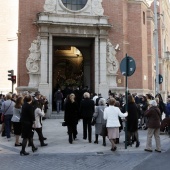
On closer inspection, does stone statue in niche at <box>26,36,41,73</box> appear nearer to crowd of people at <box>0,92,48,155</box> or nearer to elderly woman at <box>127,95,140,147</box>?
crowd of people at <box>0,92,48,155</box>

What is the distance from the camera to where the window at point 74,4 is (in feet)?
70.4

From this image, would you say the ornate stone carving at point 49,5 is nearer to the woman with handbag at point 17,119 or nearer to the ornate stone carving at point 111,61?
the ornate stone carving at point 111,61

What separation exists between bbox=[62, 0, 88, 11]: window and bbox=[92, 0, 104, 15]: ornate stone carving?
815 mm

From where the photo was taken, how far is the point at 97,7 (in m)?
21.3

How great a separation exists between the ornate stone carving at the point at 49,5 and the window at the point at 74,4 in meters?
1.06

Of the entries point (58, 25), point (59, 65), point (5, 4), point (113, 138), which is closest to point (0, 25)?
point (5, 4)

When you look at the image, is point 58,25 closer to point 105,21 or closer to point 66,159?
point 105,21

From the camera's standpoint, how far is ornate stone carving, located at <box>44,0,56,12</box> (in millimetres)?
20469

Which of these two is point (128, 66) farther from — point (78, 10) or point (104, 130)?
point (78, 10)

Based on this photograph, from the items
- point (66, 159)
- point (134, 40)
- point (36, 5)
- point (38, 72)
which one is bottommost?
point (66, 159)

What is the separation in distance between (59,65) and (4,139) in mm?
15875

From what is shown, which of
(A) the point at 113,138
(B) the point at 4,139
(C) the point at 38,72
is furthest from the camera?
(C) the point at 38,72

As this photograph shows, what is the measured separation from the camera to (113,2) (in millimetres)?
21828

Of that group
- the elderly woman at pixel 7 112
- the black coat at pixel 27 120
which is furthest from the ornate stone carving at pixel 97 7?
the black coat at pixel 27 120
